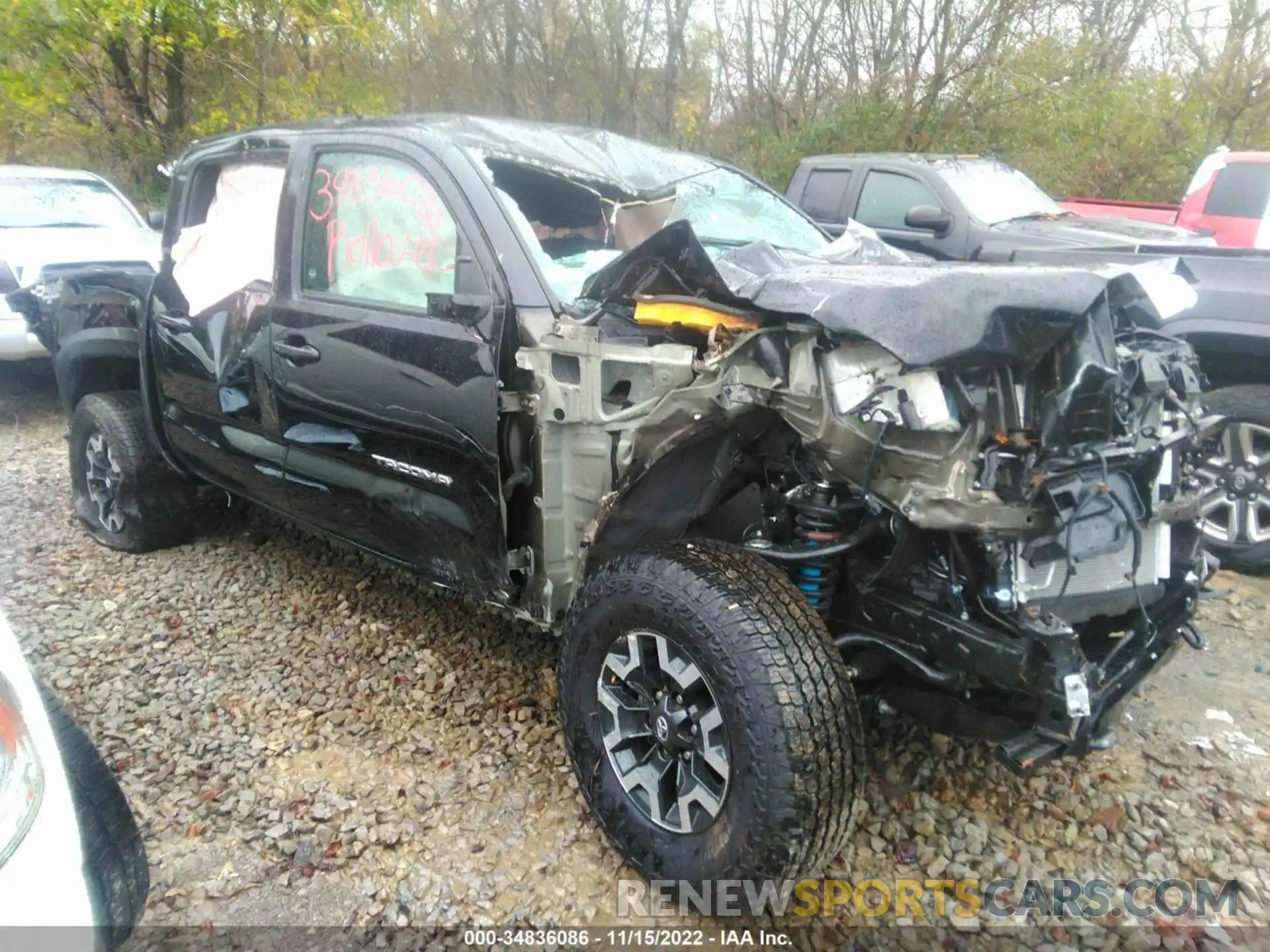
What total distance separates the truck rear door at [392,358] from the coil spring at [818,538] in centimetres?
92

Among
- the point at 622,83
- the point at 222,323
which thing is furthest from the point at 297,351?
the point at 622,83

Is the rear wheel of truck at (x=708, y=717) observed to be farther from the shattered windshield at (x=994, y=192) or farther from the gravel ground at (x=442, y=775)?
the shattered windshield at (x=994, y=192)

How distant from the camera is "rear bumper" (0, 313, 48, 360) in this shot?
268 inches

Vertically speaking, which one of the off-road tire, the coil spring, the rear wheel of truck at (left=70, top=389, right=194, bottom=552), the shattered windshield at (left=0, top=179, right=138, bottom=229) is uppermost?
the shattered windshield at (left=0, top=179, right=138, bottom=229)

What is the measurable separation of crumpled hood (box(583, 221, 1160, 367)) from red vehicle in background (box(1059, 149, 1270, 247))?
4819 mm

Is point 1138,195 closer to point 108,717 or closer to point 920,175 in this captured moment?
point 920,175

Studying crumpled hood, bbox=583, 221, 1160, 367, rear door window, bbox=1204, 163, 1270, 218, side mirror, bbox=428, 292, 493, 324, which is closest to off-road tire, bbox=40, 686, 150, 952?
side mirror, bbox=428, 292, 493, 324

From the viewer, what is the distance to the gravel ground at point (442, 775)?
2.38 meters

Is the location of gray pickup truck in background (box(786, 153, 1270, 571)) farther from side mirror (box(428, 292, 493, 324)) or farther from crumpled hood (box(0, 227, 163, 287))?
crumpled hood (box(0, 227, 163, 287))

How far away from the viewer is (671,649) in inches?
88.8

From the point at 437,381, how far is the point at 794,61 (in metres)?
11.3

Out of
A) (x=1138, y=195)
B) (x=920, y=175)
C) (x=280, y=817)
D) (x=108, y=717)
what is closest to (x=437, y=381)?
(x=280, y=817)

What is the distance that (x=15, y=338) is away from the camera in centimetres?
684

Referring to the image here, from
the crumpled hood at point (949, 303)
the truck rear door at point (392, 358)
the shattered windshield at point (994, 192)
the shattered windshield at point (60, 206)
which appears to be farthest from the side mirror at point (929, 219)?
the shattered windshield at point (60, 206)
